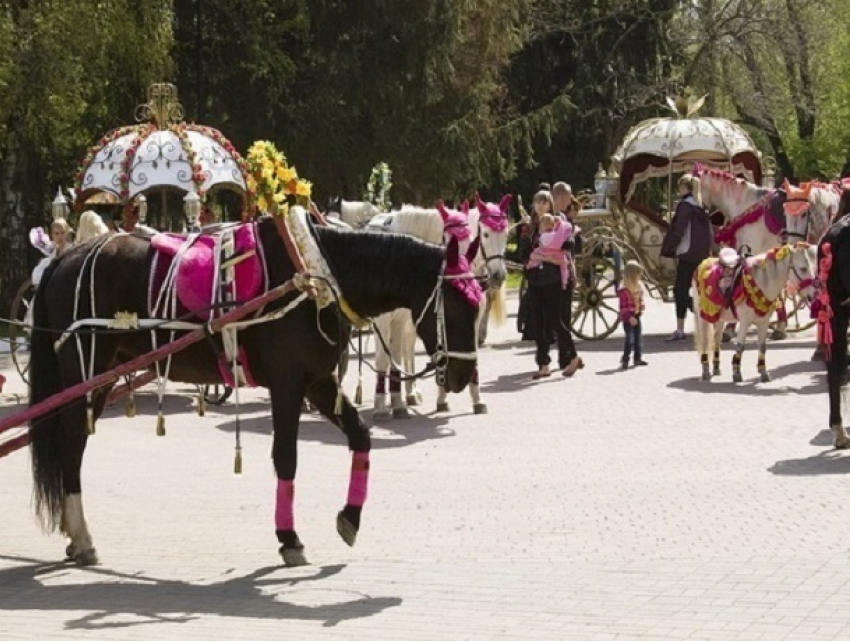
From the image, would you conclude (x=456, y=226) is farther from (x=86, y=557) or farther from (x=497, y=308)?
(x=86, y=557)

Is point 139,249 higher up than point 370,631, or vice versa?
point 139,249

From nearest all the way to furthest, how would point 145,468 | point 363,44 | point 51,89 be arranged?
point 145,468 → point 51,89 → point 363,44

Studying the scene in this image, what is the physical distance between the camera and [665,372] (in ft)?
66.5

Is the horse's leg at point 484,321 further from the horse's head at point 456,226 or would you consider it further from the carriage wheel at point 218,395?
the horse's head at point 456,226

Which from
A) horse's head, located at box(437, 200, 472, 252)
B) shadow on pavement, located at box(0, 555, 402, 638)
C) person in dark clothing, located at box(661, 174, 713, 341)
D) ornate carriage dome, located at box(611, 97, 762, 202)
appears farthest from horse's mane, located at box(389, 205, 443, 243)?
ornate carriage dome, located at box(611, 97, 762, 202)

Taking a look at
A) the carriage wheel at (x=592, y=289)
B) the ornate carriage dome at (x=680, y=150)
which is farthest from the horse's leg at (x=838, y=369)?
the ornate carriage dome at (x=680, y=150)

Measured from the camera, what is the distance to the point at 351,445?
9984 mm

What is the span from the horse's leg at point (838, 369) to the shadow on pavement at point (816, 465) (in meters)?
0.15

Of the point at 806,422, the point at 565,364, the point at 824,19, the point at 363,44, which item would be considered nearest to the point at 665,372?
the point at 565,364

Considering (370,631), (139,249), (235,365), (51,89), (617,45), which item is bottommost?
(370,631)

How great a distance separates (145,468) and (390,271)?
15.7 feet

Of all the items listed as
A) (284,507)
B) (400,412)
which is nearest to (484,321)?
(400,412)

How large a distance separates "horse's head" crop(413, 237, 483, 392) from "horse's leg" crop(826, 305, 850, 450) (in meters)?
4.85

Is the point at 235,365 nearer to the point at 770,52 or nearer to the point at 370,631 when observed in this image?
the point at 370,631
